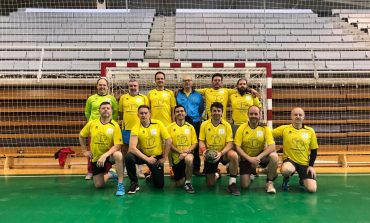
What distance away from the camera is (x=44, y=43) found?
9.45 meters

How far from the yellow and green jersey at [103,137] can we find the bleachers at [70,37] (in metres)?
3.83

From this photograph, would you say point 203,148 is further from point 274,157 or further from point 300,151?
point 300,151

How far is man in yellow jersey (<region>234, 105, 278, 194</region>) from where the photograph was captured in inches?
168

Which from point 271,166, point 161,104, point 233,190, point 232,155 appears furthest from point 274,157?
point 161,104

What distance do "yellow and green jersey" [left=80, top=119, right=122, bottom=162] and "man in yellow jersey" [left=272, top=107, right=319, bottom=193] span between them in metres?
2.25

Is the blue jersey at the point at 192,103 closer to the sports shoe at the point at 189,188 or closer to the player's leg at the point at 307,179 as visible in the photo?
the sports shoe at the point at 189,188

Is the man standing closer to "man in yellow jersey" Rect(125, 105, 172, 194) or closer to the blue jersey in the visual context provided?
the blue jersey

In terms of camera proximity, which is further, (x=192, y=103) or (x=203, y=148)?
(x=192, y=103)

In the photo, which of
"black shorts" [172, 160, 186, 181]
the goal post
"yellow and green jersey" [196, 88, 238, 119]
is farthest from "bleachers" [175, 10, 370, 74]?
"black shorts" [172, 160, 186, 181]

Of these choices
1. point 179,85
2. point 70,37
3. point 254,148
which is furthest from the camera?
point 70,37

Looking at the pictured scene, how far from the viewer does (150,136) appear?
4355 millimetres

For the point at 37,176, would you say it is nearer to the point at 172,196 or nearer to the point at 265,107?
the point at 172,196

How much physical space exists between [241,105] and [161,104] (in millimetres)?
1225

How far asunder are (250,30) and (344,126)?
14.0 ft
